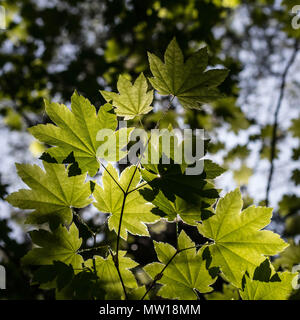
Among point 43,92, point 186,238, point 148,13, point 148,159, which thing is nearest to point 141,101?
point 148,159

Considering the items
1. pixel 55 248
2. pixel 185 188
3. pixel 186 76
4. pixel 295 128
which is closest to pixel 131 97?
pixel 186 76

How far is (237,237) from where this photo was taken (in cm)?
100

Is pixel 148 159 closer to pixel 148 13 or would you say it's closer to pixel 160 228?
pixel 160 228

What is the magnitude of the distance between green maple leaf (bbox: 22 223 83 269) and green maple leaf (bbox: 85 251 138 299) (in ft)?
0.24

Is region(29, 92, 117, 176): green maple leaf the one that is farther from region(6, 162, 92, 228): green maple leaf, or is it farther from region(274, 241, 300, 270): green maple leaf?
region(274, 241, 300, 270): green maple leaf

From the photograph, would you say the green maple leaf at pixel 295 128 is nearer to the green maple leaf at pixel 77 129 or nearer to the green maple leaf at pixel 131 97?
the green maple leaf at pixel 131 97

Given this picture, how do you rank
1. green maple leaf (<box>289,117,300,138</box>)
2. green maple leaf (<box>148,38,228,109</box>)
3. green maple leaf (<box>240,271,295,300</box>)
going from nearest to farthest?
1. green maple leaf (<box>148,38,228,109</box>)
2. green maple leaf (<box>240,271,295,300</box>)
3. green maple leaf (<box>289,117,300,138</box>)

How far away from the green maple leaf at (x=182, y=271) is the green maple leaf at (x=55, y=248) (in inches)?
11.9

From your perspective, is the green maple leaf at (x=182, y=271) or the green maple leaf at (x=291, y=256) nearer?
the green maple leaf at (x=182, y=271)

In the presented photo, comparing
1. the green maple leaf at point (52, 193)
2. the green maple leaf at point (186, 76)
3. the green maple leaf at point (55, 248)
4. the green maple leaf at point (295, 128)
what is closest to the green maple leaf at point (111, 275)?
the green maple leaf at point (55, 248)

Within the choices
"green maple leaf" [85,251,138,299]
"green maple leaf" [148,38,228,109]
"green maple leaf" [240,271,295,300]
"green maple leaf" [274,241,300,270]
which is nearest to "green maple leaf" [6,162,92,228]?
"green maple leaf" [85,251,138,299]

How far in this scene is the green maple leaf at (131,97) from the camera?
0.95 m

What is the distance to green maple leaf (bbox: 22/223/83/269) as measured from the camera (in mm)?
955

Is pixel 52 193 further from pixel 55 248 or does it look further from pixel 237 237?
pixel 237 237
